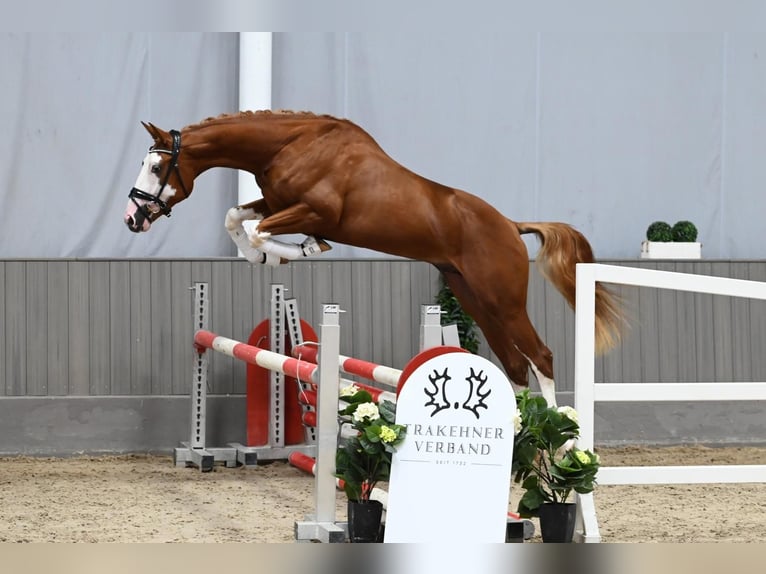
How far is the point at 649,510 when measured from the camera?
3.60m

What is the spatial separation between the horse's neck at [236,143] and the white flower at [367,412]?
1.04m

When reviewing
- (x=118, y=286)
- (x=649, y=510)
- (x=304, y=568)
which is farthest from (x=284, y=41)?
(x=304, y=568)

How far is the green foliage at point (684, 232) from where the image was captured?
5.39 m

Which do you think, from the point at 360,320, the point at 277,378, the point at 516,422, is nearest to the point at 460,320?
Result: the point at 360,320

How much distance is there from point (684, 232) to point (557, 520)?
3125 millimetres

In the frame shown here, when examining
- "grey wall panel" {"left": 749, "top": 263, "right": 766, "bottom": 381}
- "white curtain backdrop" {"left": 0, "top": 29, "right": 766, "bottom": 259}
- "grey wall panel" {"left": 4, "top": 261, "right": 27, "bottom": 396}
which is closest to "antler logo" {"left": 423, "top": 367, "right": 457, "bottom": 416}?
"white curtain backdrop" {"left": 0, "top": 29, "right": 766, "bottom": 259}

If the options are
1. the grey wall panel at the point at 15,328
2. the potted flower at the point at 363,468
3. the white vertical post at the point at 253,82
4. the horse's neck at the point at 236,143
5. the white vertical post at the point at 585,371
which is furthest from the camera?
the white vertical post at the point at 253,82

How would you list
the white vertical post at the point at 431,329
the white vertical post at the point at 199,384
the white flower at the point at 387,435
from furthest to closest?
the white vertical post at the point at 199,384 < the white vertical post at the point at 431,329 < the white flower at the point at 387,435

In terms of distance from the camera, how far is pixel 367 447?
8.37 feet

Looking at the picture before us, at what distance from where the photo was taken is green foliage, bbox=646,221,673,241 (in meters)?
5.38

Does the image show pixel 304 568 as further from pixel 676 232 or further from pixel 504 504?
pixel 676 232

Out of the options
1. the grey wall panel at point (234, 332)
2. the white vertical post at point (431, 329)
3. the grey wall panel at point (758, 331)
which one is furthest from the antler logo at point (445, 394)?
the grey wall panel at point (758, 331)

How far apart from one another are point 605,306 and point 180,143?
1735 millimetres

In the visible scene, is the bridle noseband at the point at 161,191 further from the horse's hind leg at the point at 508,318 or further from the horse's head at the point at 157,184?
the horse's hind leg at the point at 508,318
